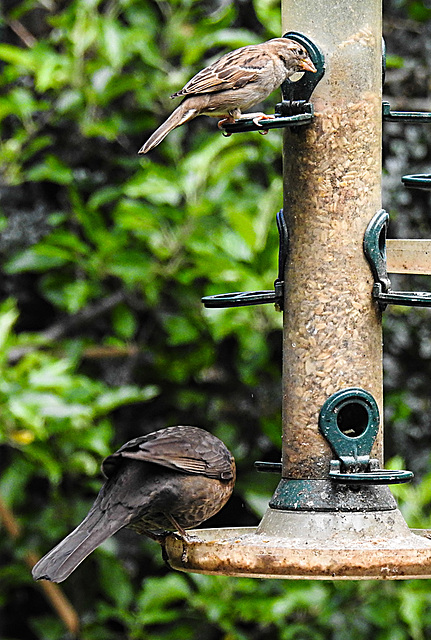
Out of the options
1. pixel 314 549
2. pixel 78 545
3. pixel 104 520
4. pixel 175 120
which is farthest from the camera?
pixel 175 120

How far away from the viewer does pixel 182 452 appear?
3.61 meters

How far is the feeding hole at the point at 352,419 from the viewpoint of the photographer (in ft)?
11.9

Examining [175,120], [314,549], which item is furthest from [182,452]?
[175,120]

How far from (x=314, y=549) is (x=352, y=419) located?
0.71m

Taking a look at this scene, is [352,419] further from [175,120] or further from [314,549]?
[175,120]

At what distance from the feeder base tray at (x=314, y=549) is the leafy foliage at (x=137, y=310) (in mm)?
1591

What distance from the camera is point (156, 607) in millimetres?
5332

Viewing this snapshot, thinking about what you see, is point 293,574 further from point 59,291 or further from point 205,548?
point 59,291

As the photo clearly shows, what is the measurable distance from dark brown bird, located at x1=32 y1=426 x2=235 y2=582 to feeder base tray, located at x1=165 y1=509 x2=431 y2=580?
11cm

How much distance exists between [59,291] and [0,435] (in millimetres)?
1058

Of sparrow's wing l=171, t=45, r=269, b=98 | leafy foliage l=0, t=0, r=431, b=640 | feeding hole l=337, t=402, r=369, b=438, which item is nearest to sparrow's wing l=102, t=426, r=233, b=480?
feeding hole l=337, t=402, r=369, b=438

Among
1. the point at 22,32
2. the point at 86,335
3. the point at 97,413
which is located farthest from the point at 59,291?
the point at 22,32

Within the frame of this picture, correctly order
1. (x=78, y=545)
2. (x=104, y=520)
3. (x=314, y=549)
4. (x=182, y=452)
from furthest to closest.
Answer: (x=182, y=452) < (x=104, y=520) < (x=78, y=545) < (x=314, y=549)

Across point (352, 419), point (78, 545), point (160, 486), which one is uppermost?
point (352, 419)
